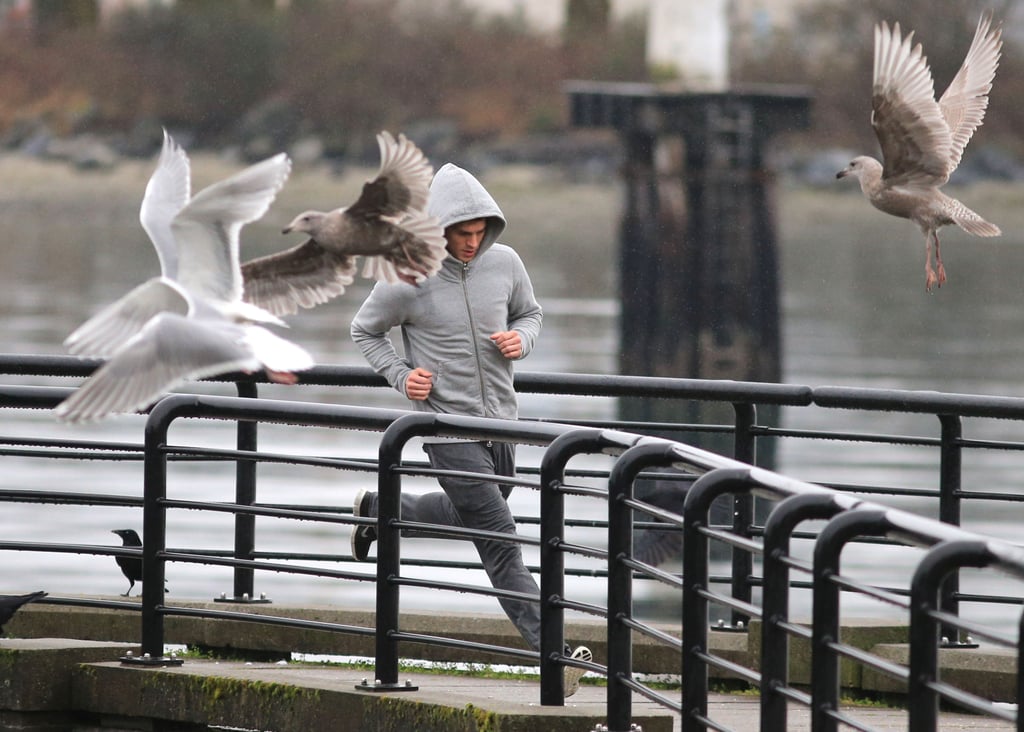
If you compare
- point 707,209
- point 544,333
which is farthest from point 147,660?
point 544,333

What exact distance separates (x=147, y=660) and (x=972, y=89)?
3535 mm

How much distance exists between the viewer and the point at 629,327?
42344 mm

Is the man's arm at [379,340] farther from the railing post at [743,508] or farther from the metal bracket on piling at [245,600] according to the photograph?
the metal bracket on piling at [245,600]

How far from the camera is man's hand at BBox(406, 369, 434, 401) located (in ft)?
20.5

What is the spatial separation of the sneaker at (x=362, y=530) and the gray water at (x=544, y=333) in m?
4.56

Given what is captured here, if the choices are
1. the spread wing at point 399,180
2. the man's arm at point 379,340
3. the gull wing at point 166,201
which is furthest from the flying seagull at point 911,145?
the gull wing at point 166,201

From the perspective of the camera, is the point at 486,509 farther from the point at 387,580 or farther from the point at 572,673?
the point at 572,673

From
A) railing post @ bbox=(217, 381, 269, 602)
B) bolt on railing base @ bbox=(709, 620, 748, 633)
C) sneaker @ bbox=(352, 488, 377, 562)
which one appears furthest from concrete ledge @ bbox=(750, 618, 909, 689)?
railing post @ bbox=(217, 381, 269, 602)

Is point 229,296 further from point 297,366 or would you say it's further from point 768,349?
point 768,349

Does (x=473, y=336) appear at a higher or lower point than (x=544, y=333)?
higher

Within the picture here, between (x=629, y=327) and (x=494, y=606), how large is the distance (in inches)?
836

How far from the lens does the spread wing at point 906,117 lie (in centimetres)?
678

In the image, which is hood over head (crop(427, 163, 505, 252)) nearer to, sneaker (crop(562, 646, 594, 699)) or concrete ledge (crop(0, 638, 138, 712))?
sneaker (crop(562, 646, 594, 699))

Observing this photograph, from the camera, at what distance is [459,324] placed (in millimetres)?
6324
